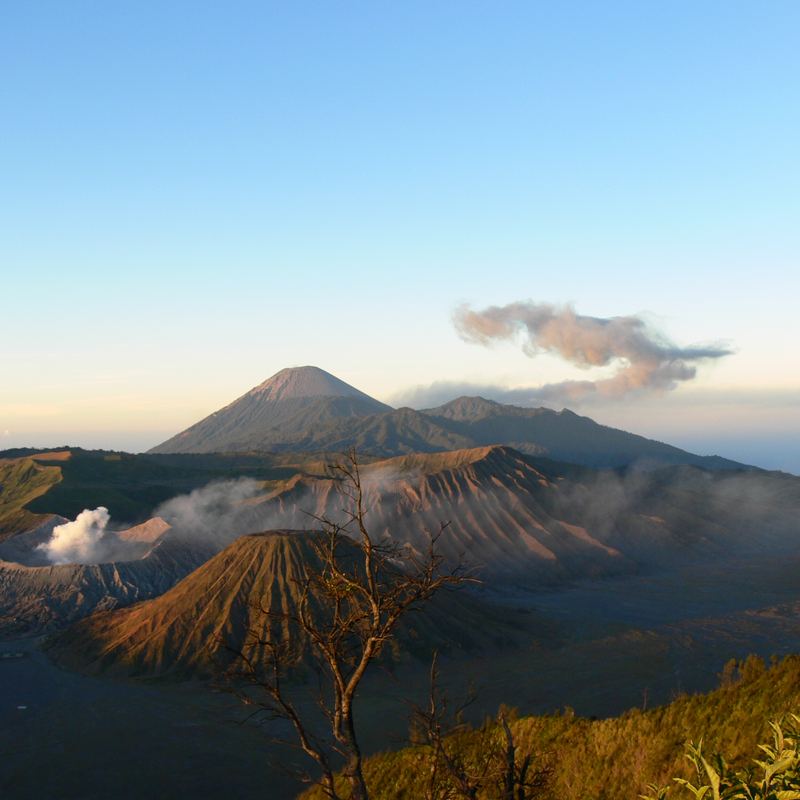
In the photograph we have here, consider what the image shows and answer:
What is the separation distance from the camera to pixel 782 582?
88938 millimetres

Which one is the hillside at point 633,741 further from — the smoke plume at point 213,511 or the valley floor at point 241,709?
the smoke plume at point 213,511

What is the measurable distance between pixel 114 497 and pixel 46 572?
41.9 meters

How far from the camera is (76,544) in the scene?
89.1 meters

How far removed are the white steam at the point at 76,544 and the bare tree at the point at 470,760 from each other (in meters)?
77.2

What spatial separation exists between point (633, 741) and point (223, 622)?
48.5 m

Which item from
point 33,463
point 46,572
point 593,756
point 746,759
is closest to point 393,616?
point 746,759

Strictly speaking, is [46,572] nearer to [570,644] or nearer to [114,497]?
[114,497]

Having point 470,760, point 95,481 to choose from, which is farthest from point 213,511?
point 470,760

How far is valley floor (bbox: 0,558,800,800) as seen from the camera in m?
38.3

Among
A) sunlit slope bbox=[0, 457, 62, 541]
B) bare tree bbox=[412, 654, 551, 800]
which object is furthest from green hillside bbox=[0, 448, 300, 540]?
bare tree bbox=[412, 654, 551, 800]

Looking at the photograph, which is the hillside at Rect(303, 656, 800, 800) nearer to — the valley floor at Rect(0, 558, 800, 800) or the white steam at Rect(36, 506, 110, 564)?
the valley floor at Rect(0, 558, 800, 800)

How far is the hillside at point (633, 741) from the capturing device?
554 inches

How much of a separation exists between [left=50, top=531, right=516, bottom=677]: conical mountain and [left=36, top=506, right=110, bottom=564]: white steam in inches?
820

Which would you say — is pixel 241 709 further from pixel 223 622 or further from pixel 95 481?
pixel 95 481
